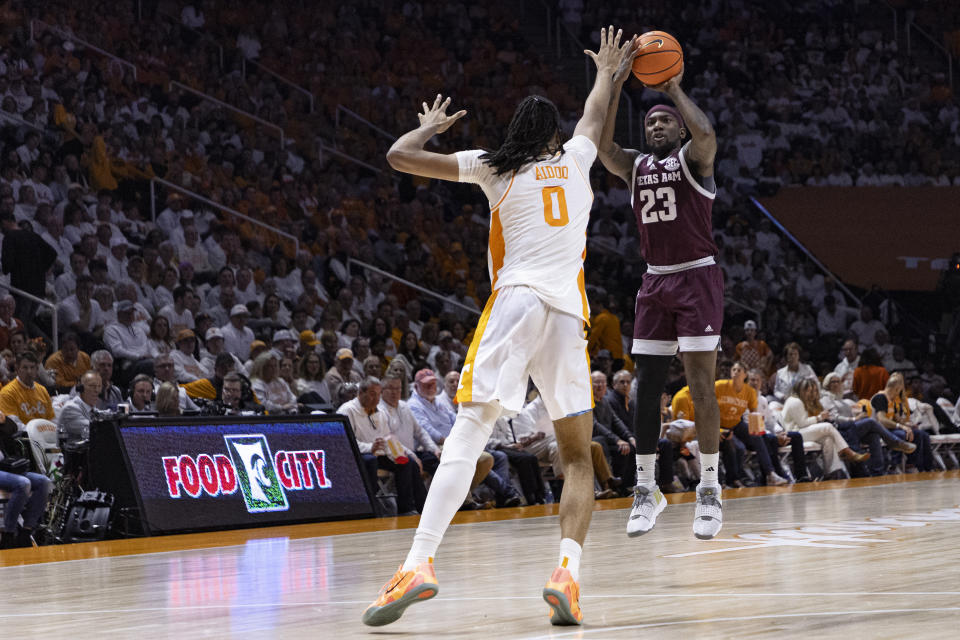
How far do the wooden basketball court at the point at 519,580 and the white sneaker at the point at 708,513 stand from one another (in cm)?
13

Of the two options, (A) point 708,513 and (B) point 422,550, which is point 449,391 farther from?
(B) point 422,550

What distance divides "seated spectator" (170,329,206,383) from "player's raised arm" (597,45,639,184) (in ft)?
19.0

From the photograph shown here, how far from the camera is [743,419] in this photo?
12648 mm

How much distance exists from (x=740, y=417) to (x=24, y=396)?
21.0 ft

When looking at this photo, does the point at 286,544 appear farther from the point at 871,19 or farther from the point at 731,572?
the point at 871,19

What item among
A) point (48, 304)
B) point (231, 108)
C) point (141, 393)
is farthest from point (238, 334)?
point (231, 108)

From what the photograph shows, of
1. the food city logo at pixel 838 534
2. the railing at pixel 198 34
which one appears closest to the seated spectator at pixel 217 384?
the food city logo at pixel 838 534

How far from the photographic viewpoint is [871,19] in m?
22.4

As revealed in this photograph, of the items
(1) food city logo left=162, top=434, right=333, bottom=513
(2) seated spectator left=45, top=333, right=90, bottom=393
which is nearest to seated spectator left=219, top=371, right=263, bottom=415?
(1) food city logo left=162, top=434, right=333, bottom=513

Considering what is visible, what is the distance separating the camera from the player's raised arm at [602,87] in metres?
4.79

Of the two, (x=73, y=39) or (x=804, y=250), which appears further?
(x=804, y=250)

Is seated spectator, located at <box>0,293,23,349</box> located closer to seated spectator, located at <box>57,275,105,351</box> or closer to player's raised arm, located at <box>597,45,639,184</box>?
seated spectator, located at <box>57,275,105,351</box>

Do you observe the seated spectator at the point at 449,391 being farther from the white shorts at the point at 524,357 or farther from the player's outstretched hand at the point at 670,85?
the white shorts at the point at 524,357

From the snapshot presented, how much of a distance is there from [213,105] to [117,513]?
8.18 meters
